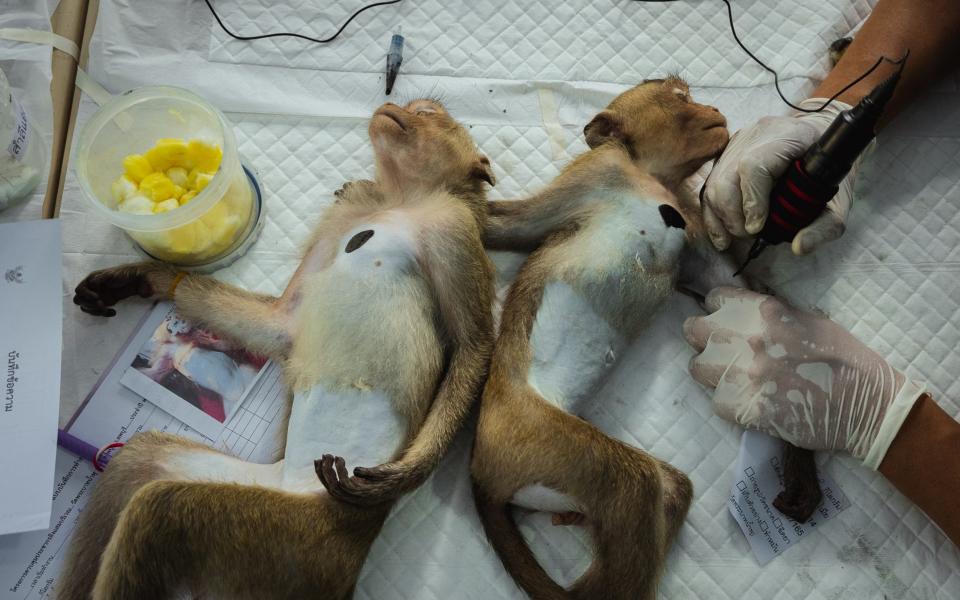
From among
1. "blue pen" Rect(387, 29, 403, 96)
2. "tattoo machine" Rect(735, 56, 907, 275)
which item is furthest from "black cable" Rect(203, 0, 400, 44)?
"tattoo machine" Rect(735, 56, 907, 275)

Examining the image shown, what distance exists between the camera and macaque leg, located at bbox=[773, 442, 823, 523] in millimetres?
1734

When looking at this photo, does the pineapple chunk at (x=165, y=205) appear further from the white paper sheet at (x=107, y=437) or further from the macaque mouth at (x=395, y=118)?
the macaque mouth at (x=395, y=118)

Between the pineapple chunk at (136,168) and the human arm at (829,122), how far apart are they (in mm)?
1462

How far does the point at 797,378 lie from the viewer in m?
1.75

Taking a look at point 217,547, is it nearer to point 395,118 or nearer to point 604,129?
point 395,118

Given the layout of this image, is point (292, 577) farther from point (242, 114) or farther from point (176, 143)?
point (242, 114)

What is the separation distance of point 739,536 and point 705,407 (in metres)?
0.33

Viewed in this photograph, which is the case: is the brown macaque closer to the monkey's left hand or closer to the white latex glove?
the white latex glove

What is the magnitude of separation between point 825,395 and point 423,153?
1177 mm

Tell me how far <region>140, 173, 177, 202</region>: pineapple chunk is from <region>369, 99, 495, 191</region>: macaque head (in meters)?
0.52

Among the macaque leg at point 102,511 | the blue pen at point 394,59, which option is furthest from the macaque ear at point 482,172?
the macaque leg at point 102,511

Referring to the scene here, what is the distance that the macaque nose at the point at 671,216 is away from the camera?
5.72 ft

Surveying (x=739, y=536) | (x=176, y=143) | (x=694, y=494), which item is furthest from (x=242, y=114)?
(x=739, y=536)

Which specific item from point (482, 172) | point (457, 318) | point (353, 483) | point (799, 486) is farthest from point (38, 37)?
point (799, 486)
